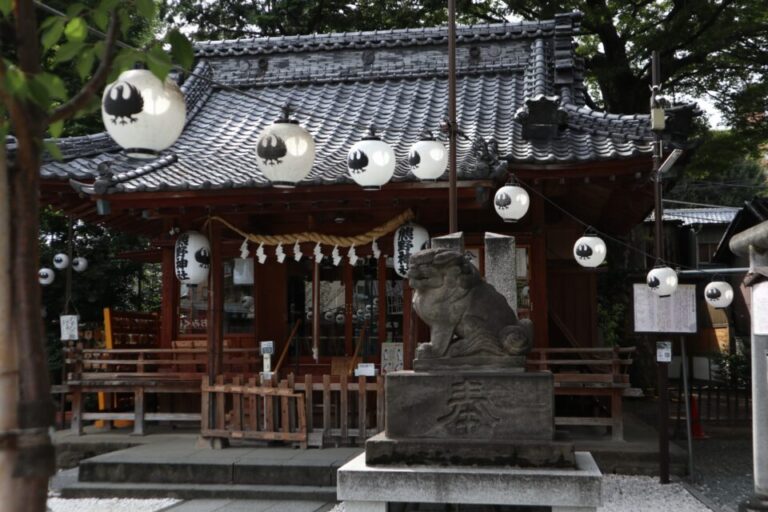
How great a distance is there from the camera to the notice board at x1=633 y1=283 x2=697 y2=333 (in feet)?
32.2

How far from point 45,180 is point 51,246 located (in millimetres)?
6130

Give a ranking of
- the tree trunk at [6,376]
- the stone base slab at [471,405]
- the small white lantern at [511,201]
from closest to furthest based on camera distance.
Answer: the tree trunk at [6,376] → the stone base slab at [471,405] → the small white lantern at [511,201]

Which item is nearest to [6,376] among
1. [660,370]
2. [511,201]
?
[511,201]

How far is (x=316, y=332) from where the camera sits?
12.7 metres

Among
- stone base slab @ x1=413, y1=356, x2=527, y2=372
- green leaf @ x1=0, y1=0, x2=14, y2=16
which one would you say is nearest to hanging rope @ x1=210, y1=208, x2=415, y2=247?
stone base slab @ x1=413, y1=356, x2=527, y2=372

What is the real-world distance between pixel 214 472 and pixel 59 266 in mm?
8126

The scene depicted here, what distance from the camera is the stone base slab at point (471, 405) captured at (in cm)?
659

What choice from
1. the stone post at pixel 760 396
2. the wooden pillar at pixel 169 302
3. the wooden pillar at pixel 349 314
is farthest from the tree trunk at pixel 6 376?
the wooden pillar at pixel 169 302

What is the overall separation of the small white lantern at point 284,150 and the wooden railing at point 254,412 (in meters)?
4.84

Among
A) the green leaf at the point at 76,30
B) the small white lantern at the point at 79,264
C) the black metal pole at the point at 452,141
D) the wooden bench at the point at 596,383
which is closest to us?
the green leaf at the point at 76,30

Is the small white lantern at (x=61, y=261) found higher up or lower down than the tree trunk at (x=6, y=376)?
higher up

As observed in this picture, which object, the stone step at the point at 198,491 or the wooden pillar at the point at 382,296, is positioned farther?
the wooden pillar at the point at 382,296

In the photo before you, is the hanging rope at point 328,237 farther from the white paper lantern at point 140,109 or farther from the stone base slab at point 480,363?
the white paper lantern at point 140,109

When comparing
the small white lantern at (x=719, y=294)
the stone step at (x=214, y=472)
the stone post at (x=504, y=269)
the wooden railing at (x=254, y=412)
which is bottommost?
the stone step at (x=214, y=472)
